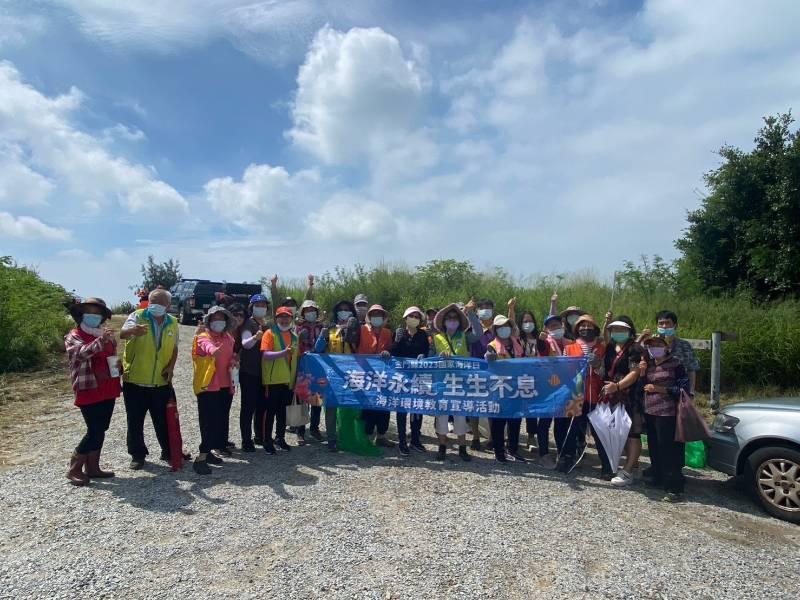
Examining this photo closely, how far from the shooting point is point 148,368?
218 inches

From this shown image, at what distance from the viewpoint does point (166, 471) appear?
5.66m

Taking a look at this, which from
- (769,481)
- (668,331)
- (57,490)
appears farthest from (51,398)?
(769,481)

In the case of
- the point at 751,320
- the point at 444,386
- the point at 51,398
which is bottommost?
the point at 51,398

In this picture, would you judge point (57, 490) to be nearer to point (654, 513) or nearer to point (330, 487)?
point (330, 487)

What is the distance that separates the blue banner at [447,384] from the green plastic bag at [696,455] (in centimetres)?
155

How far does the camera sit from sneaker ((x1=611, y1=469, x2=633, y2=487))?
5430 mm

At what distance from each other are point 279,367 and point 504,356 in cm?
279

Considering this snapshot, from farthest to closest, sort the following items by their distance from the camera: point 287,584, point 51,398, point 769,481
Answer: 1. point 51,398
2. point 769,481
3. point 287,584

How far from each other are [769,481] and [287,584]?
4519 mm

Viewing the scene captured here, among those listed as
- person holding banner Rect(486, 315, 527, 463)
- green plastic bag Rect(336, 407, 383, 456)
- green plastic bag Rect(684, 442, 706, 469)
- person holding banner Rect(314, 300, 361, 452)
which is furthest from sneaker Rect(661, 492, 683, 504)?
person holding banner Rect(314, 300, 361, 452)

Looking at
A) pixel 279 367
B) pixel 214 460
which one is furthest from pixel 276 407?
pixel 214 460

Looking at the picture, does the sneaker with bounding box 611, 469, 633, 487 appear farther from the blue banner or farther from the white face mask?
the white face mask

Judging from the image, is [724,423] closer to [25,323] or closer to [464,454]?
[464,454]

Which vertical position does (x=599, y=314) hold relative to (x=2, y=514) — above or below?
above
